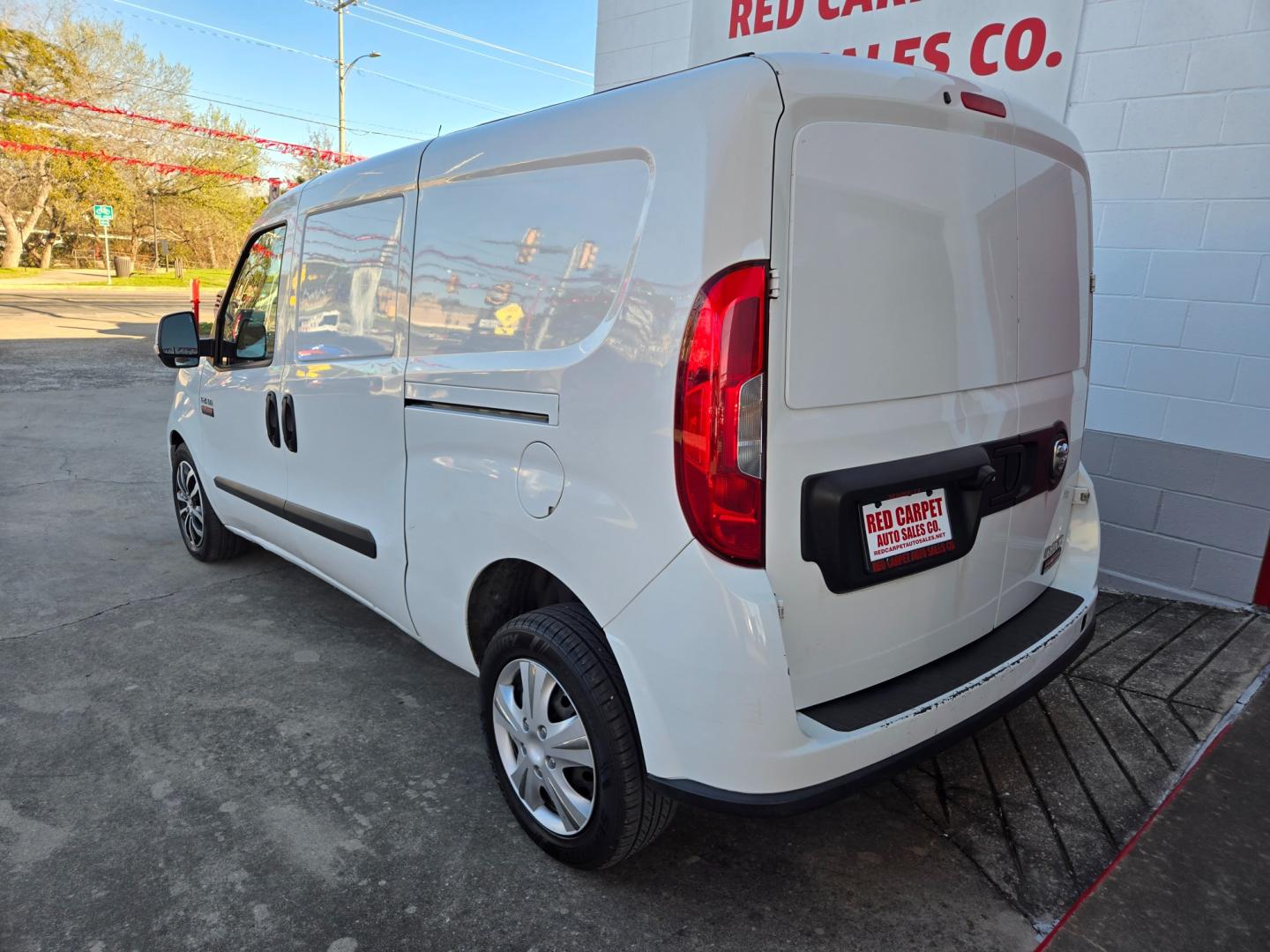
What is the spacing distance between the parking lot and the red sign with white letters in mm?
2706

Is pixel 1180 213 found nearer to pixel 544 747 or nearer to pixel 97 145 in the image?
pixel 544 747

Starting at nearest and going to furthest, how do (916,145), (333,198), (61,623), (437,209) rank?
1. (916,145)
2. (437,209)
3. (333,198)
4. (61,623)

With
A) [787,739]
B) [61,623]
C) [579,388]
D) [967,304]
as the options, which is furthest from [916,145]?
[61,623]

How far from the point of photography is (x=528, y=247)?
2.23 metres

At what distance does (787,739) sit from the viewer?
181 centimetres

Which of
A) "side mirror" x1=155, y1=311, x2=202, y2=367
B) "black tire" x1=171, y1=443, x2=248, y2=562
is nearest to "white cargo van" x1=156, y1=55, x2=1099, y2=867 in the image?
"side mirror" x1=155, y1=311, x2=202, y2=367

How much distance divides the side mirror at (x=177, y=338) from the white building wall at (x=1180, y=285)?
4.41m

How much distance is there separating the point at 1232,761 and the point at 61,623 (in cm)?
468

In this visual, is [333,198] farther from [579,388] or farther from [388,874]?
[388,874]

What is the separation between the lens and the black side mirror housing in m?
3.92

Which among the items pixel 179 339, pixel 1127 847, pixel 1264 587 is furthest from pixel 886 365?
pixel 179 339

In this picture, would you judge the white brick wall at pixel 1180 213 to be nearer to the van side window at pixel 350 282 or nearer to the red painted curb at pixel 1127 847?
the red painted curb at pixel 1127 847

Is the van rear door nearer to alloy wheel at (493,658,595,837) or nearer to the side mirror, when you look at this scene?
alloy wheel at (493,658,595,837)

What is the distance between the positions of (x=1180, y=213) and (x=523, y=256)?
3379 millimetres
